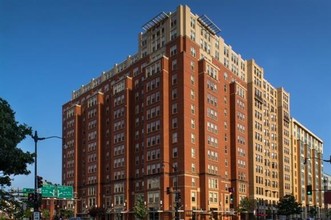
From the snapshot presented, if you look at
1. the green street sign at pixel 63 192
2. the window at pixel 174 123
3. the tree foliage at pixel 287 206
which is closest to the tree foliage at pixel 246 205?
the tree foliage at pixel 287 206

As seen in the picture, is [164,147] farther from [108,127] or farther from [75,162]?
[75,162]

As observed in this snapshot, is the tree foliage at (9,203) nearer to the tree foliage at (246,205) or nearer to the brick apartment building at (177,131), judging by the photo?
the brick apartment building at (177,131)

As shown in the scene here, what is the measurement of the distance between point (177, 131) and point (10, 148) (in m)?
92.0

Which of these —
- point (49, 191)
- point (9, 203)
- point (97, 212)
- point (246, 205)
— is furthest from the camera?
point (97, 212)

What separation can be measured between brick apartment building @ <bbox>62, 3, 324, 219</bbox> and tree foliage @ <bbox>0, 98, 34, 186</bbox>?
74561mm

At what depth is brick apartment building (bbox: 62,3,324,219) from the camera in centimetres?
11312

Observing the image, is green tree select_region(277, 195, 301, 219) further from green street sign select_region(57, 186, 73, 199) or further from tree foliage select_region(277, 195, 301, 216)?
green street sign select_region(57, 186, 73, 199)

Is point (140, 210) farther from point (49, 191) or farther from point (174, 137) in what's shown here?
point (49, 191)

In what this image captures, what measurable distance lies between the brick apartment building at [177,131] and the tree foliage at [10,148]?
74561mm

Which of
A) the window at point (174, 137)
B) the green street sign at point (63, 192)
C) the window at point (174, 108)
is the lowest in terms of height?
the green street sign at point (63, 192)

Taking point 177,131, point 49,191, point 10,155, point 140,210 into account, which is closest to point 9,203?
point 10,155

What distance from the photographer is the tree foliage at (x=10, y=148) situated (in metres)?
21.0

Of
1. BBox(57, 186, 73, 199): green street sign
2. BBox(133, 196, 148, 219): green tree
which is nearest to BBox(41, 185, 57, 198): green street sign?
BBox(57, 186, 73, 199): green street sign

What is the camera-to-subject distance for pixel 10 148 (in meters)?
21.3
